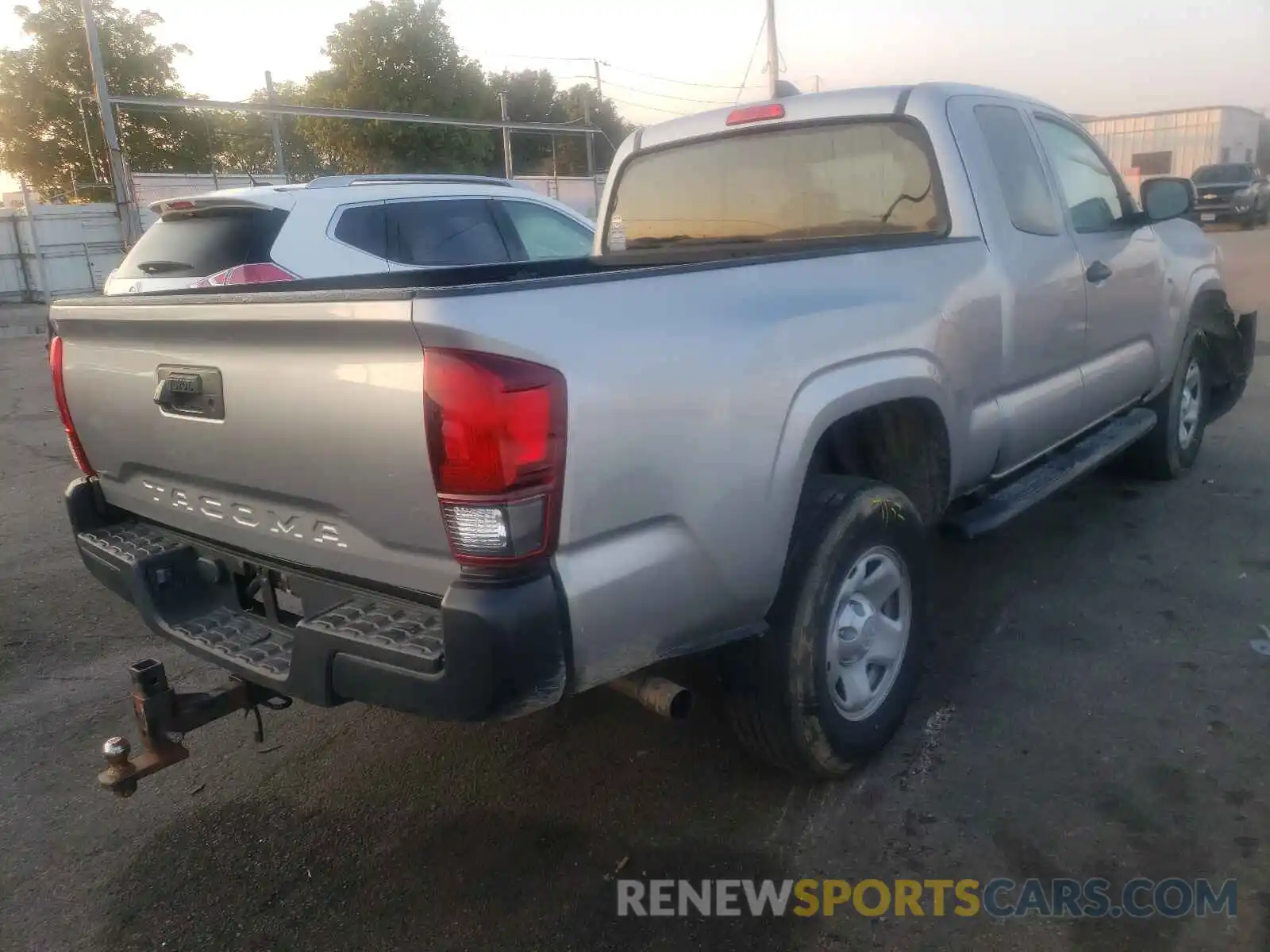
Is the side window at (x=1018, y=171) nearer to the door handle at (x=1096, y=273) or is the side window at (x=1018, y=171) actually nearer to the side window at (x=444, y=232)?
the door handle at (x=1096, y=273)

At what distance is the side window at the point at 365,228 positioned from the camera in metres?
6.24

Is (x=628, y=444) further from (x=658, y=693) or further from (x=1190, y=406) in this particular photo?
(x=1190, y=406)

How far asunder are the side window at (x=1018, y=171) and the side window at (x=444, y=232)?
11.4 feet

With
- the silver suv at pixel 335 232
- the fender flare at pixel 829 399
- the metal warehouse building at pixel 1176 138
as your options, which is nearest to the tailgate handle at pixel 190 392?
the fender flare at pixel 829 399

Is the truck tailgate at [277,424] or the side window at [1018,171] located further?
the side window at [1018,171]

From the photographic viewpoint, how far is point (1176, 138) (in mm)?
39031

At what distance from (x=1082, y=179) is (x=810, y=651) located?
295cm

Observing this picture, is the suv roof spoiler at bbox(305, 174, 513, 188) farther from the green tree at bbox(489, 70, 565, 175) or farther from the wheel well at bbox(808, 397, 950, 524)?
the green tree at bbox(489, 70, 565, 175)

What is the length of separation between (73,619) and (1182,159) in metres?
44.6

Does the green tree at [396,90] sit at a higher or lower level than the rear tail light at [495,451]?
higher

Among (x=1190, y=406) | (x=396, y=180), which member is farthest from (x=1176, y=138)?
(x=396, y=180)

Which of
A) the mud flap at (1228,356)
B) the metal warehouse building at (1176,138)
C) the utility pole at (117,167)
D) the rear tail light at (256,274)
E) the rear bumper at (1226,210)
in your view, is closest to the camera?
the mud flap at (1228,356)

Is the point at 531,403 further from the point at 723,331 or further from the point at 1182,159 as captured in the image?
the point at 1182,159

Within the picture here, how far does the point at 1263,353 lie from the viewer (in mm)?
9359
